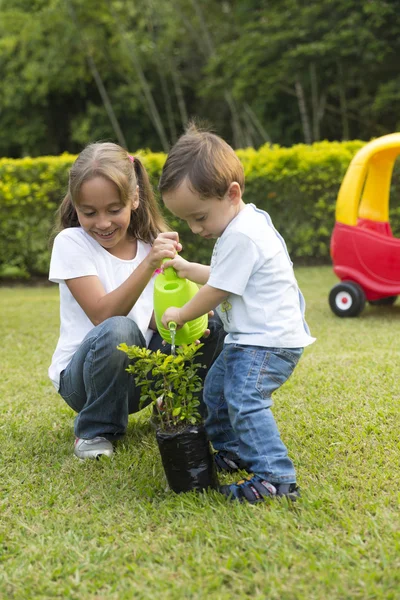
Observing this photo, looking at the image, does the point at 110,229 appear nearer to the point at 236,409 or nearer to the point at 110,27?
the point at 236,409

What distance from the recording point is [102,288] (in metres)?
2.57

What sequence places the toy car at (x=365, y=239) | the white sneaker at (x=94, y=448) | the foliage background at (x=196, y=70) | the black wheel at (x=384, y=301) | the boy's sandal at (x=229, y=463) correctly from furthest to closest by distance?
the foliage background at (x=196, y=70), the black wheel at (x=384, y=301), the toy car at (x=365, y=239), the white sneaker at (x=94, y=448), the boy's sandal at (x=229, y=463)

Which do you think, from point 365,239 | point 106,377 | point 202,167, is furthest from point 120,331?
point 365,239

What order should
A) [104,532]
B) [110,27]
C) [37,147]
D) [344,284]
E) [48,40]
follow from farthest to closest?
[37,147]
[48,40]
[110,27]
[344,284]
[104,532]

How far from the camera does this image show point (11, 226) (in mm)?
8758

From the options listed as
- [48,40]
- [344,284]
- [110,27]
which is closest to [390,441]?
[344,284]

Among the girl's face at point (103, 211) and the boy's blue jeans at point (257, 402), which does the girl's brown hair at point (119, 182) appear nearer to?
the girl's face at point (103, 211)

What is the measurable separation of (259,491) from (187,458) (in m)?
0.24

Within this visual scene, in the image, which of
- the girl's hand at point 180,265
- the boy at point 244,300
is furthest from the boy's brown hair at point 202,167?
the girl's hand at point 180,265

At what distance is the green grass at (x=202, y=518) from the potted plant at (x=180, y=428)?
0.23ft

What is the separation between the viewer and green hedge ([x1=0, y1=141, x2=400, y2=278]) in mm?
8633

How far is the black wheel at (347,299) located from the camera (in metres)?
5.46

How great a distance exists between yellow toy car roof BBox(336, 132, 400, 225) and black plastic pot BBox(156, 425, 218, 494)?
366 centimetres

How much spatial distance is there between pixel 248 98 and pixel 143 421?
43.1 ft
